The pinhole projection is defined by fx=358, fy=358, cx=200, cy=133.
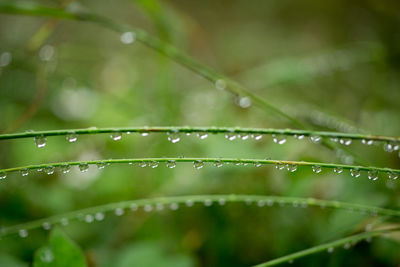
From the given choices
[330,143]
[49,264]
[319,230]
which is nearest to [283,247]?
[319,230]

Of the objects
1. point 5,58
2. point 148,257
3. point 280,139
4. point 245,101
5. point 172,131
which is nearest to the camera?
point 172,131

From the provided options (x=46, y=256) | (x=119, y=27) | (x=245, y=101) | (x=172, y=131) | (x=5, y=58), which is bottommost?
(x=46, y=256)

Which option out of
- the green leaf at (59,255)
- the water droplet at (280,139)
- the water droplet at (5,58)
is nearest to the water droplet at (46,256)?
the green leaf at (59,255)

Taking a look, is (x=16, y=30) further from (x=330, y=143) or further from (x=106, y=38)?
(x=330, y=143)

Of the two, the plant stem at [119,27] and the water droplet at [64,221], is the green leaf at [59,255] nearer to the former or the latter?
the water droplet at [64,221]

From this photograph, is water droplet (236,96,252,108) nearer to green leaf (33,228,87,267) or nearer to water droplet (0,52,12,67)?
green leaf (33,228,87,267)

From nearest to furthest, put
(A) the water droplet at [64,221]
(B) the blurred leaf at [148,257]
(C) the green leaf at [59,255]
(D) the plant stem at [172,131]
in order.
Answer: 1. (D) the plant stem at [172,131]
2. (C) the green leaf at [59,255]
3. (A) the water droplet at [64,221]
4. (B) the blurred leaf at [148,257]

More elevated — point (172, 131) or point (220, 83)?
point (220, 83)

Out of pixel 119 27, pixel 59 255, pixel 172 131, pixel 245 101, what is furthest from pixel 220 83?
pixel 59 255

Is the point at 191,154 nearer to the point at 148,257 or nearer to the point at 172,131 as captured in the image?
the point at 148,257
